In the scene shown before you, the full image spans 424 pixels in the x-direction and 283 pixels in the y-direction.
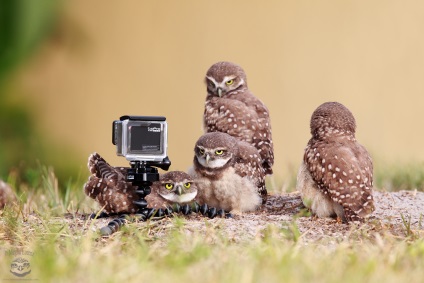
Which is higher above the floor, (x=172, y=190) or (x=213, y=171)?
(x=213, y=171)

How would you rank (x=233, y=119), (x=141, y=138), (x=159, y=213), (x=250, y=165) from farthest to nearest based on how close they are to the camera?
(x=233, y=119) < (x=250, y=165) < (x=159, y=213) < (x=141, y=138)

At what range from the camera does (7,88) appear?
9023 mm

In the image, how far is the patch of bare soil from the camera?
4.28m

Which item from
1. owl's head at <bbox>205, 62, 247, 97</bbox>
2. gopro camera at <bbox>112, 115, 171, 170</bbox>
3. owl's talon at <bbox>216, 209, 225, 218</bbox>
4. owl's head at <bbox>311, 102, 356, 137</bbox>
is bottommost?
owl's talon at <bbox>216, 209, 225, 218</bbox>

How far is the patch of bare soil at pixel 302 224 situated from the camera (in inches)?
169

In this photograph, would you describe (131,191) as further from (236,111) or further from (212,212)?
(236,111)

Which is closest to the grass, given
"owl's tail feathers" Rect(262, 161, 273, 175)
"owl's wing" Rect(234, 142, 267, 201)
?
"owl's wing" Rect(234, 142, 267, 201)

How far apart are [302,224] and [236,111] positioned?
0.95m

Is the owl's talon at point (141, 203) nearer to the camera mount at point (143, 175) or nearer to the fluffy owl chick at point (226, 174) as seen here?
the camera mount at point (143, 175)

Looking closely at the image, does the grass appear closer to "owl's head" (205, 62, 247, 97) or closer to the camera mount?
the camera mount

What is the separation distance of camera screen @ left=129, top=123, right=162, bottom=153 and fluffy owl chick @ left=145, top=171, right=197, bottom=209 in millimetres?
278

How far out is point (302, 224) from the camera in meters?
4.60

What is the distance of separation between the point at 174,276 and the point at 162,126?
54.6 inches

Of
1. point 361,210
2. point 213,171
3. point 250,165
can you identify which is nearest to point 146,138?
point 213,171
